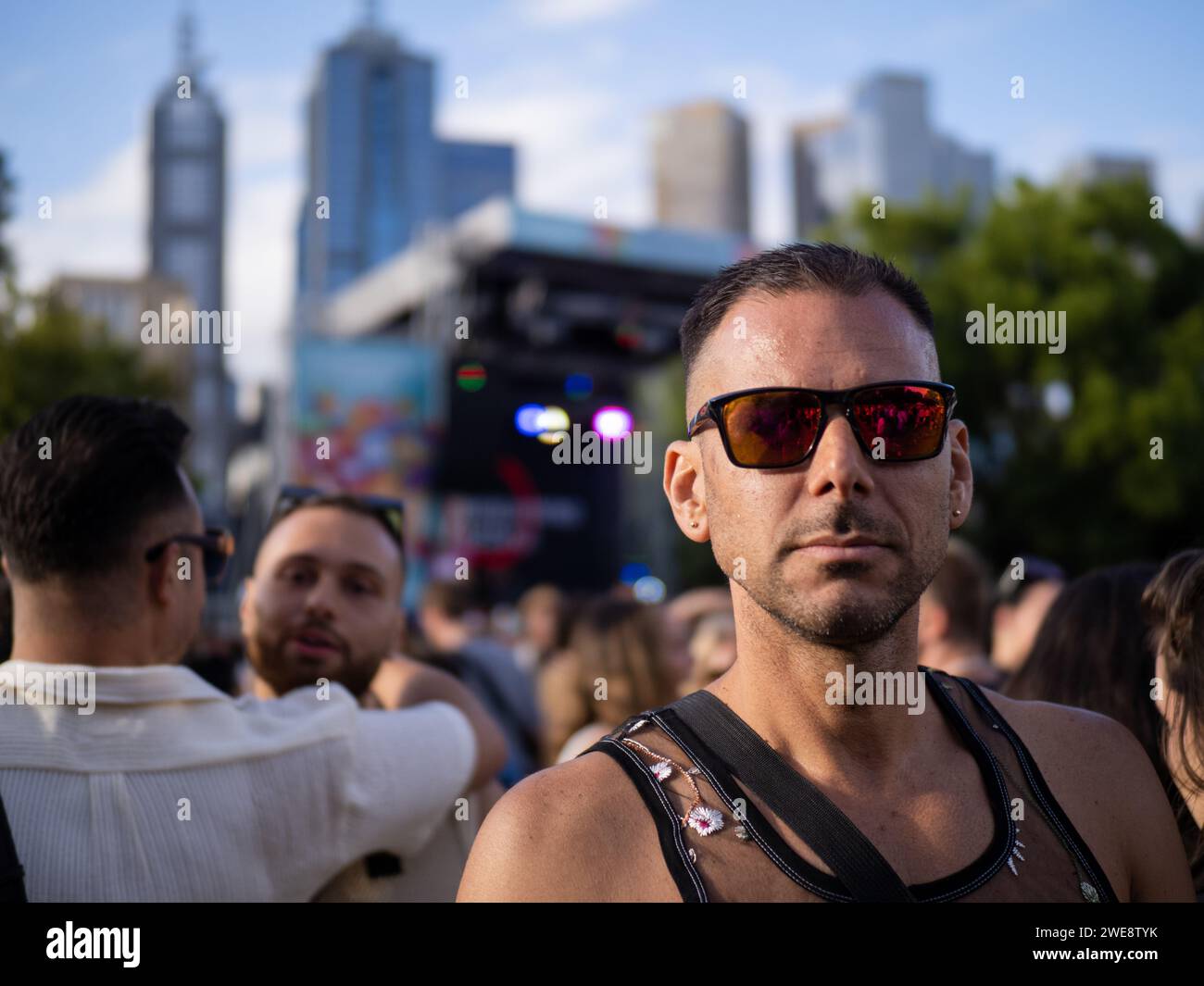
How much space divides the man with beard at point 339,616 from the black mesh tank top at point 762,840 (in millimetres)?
1314

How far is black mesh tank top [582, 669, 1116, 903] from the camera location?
153 cm

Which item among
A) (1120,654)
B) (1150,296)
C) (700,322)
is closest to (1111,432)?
(1150,296)

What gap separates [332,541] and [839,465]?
1815mm

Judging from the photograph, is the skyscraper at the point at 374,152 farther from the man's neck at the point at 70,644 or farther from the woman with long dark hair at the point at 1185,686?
the woman with long dark hair at the point at 1185,686

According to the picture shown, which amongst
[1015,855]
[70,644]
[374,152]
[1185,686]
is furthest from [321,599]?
[374,152]

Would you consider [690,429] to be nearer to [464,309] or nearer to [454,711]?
[454,711]

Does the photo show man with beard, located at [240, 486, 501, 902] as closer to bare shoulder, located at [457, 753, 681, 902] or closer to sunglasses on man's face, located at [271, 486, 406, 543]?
sunglasses on man's face, located at [271, 486, 406, 543]

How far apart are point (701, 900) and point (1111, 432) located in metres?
22.6

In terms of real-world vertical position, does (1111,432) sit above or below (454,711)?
above

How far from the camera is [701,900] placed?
4.92ft

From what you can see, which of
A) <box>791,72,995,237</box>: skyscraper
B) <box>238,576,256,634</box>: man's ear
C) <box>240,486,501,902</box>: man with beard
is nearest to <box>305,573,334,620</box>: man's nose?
<box>240,486,501,902</box>: man with beard

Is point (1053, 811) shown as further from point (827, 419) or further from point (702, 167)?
point (702, 167)

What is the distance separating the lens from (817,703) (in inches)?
67.2
